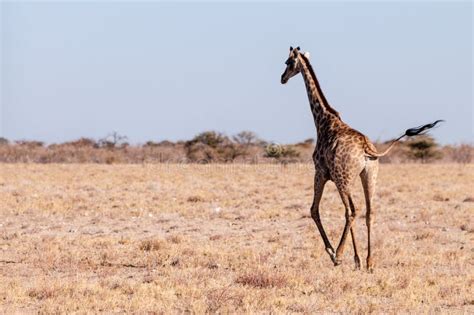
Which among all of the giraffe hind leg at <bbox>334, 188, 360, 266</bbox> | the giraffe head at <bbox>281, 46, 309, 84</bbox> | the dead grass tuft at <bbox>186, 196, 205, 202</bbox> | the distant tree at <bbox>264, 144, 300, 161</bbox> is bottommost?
the dead grass tuft at <bbox>186, 196, 205, 202</bbox>

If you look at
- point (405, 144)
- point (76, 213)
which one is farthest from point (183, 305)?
point (405, 144)

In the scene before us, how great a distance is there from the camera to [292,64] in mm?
10867

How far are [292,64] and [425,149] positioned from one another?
3994 cm

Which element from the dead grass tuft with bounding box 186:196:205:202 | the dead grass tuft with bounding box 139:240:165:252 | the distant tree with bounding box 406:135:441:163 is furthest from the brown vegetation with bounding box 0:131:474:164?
the dead grass tuft with bounding box 139:240:165:252

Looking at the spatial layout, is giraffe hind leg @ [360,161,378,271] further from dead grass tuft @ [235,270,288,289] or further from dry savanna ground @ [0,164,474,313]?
dead grass tuft @ [235,270,288,289]

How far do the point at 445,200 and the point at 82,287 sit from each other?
44.4 ft

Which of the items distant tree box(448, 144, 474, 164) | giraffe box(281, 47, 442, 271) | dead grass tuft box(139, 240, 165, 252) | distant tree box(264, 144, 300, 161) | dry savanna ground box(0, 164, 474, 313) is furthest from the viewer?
distant tree box(448, 144, 474, 164)

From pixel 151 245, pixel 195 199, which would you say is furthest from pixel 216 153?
pixel 151 245

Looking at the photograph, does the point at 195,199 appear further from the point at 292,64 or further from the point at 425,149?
the point at 425,149

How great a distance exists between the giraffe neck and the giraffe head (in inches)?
2.4

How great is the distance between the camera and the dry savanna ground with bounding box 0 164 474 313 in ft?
25.9

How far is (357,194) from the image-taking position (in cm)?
2202

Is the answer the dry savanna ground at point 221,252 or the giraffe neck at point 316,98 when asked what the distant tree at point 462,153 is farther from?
the giraffe neck at point 316,98

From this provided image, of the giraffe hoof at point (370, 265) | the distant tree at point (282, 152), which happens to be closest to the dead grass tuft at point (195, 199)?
the giraffe hoof at point (370, 265)
